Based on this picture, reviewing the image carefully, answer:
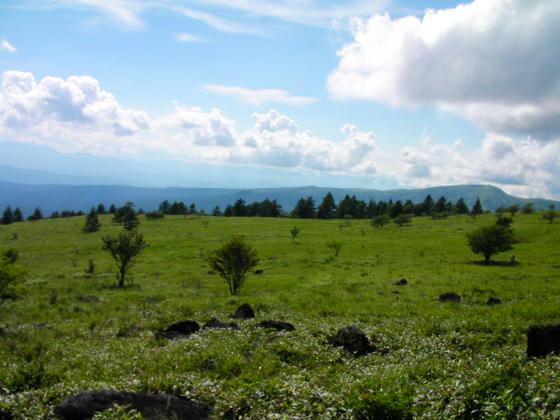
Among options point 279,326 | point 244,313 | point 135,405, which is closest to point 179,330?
point 244,313

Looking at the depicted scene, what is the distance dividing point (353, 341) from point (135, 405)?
23.9 ft

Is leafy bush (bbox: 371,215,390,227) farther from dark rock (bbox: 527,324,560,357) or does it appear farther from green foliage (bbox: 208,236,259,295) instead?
dark rock (bbox: 527,324,560,357)

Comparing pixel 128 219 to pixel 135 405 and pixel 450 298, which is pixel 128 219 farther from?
pixel 135 405

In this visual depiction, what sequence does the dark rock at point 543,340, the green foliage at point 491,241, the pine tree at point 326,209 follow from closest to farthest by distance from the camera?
1. the dark rock at point 543,340
2. the green foliage at point 491,241
3. the pine tree at point 326,209

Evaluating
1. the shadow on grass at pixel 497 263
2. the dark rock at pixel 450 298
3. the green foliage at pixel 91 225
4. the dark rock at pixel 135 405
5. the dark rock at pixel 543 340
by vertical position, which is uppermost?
the dark rock at pixel 543 340

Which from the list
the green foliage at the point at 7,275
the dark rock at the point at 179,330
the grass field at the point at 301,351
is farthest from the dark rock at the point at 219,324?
the green foliage at the point at 7,275

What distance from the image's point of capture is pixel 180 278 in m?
34.7

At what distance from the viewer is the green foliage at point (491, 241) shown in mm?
43156

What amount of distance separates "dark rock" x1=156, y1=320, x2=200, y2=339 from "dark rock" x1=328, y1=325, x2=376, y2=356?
21.3ft

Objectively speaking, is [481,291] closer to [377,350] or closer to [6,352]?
[377,350]

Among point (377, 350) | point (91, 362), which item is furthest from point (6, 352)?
point (377, 350)

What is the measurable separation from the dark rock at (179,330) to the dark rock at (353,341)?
6498 millimetres

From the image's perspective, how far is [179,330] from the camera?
14023 mm

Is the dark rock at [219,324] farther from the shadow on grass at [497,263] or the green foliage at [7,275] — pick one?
the shadow on grass at [497,263]
